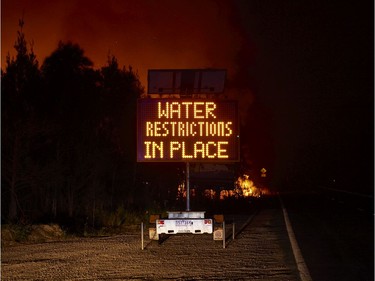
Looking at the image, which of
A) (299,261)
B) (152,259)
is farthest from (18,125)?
(299,261)

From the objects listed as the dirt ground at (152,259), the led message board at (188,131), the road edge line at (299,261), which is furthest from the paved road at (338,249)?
the led message board at (188,131)

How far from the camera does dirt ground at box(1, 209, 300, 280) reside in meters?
10.1

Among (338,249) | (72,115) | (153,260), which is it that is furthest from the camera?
(72,115)

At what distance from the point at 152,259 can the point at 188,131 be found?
4.56 metres

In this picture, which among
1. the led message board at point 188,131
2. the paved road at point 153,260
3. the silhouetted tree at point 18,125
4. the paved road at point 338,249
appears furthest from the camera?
the silhouetted tree at point 18,125

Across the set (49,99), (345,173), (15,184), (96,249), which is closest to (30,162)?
(15,184)

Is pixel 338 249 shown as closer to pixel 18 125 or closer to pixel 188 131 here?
pixel 188 131

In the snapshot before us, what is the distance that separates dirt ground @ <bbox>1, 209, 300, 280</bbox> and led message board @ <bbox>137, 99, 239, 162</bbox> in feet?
7.70

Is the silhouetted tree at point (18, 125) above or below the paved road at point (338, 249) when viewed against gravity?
above

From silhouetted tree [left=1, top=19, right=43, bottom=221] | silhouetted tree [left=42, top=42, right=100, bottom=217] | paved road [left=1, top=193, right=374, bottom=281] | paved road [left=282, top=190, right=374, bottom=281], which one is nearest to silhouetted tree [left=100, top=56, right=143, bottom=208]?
silhouetted tree [left=42, top=42, right=100, bottom=217]

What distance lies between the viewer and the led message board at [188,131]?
1561 centimetres

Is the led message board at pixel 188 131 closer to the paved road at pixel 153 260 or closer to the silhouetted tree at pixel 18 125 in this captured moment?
the paved road at pixel 153 260

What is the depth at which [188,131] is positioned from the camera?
1562 centimetres

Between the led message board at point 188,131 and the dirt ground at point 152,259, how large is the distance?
2.35 meters
